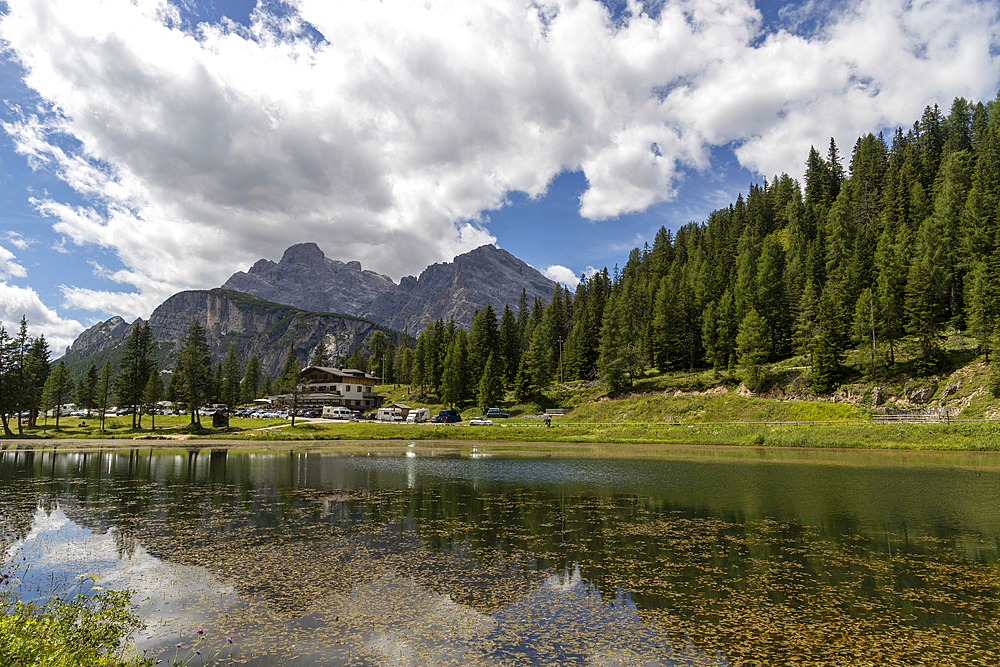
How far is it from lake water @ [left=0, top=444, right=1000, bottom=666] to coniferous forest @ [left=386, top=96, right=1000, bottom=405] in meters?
49.1

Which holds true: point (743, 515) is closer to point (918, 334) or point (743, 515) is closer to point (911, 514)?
point (911, 514)

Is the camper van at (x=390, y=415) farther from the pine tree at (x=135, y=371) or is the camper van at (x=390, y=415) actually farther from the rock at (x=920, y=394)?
the rock at (x=920, y=394)

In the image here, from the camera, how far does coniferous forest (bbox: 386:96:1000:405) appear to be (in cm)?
7112

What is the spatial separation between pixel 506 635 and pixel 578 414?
76116 mm

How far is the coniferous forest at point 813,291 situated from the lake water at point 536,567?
161 feet

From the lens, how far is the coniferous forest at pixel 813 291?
71.1 meters

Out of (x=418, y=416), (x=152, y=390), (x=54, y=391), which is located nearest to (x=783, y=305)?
(x=418, y=416)

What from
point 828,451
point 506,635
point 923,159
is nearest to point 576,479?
point 506,635

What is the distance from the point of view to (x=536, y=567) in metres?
14.7

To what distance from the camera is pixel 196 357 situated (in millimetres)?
82312

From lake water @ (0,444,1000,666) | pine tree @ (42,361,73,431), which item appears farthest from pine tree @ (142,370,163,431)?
lake water @ (0,444,1000,666)

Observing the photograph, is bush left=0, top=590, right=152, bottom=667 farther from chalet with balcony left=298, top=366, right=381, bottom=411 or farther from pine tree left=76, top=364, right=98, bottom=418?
chalet with balcony left=298, top=366, right=381, bottom=411

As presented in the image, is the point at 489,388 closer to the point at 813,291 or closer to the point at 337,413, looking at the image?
the point at 337,413

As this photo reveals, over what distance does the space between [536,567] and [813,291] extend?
313ft
